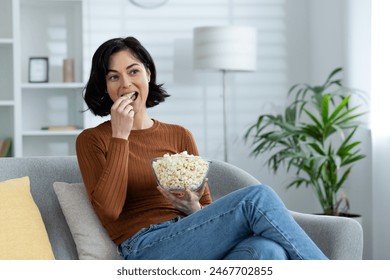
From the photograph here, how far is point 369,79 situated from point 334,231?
195 cm

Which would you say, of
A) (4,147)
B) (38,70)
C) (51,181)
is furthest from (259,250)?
(38,70)

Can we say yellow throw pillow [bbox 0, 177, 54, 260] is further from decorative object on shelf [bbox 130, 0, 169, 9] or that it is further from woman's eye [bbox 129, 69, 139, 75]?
decorative object on shelf [bbox 130, 0, 169, 9]

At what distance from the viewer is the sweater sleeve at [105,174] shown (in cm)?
239

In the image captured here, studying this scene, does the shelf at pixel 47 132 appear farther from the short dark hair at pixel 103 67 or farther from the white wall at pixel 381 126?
the short dark hair at pixel 103 67

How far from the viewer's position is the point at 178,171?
2.32 meters

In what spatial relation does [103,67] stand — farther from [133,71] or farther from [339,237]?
[339,237]

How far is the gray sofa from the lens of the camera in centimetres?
246

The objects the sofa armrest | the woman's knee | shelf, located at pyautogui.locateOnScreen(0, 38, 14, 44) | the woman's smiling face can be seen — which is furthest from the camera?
shelf, located at pyautogui.locateOnScreen(0, 38, 14, 44)

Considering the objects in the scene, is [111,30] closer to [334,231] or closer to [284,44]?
[284,44]

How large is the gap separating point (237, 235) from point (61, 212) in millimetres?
771

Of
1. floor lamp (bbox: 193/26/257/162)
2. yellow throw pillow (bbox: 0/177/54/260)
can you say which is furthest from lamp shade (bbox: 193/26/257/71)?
yellow throw pillow (bbox: 0/177/54/260)

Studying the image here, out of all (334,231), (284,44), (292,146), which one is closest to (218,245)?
(334,231)

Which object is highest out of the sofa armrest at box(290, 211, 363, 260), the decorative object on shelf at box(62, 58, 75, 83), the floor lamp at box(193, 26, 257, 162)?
the floor lamp at box(193, 26, 257, 162)

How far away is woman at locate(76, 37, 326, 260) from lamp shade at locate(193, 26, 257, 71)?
70.6 inches
